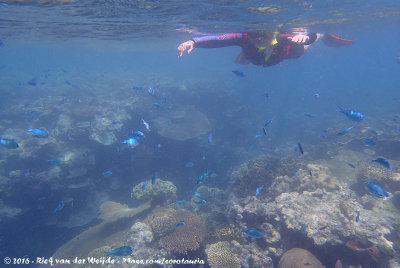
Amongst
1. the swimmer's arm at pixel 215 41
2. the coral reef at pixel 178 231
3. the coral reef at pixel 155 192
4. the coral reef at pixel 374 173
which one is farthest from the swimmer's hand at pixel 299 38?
the coral reef at pixel 155 192

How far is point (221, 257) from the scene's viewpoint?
5613 millimetres

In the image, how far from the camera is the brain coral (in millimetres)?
5480

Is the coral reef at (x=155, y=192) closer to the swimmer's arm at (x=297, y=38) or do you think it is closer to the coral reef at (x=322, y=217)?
the coral reef at (x=322, y=217)

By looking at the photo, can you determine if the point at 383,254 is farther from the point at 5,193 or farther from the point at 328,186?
the point at 5,193

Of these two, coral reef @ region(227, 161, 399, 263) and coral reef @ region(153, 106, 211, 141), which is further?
coral reef @ region(153, 106, 211, 141)

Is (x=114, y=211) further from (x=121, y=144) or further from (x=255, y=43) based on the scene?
(x=255, y=43)

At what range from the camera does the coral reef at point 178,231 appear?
21.2ft

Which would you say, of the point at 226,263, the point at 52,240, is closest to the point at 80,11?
the point at 52,240

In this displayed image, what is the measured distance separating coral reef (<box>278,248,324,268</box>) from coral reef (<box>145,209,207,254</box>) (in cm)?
251

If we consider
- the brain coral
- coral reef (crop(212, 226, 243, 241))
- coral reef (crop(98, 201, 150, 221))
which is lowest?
coral reef (crop(98, 201, 150, 221))

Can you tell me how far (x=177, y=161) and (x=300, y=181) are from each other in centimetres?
965

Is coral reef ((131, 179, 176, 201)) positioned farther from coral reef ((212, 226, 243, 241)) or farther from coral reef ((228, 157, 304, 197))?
coral reef ((212, 226, 243, 241))

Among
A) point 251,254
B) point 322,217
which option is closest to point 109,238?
point 251,254

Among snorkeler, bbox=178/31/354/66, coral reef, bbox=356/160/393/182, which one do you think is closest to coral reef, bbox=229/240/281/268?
snorkeler, bbox=178/31/354/66
